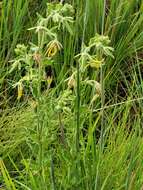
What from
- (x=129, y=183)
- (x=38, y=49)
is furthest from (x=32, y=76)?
(x=129, y=183)

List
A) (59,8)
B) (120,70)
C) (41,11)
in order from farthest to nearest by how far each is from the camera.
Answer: (41,11)
(120,70)
(59,8)

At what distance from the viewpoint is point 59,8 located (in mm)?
1282

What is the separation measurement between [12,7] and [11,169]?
0.79 m

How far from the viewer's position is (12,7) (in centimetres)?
230

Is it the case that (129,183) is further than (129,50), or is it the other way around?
(129,50)

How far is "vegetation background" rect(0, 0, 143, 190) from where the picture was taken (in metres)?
1.33

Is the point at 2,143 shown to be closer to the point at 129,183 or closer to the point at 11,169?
the point at 11,169

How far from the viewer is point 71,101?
4.64 ft

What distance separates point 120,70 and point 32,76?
36.9 inches

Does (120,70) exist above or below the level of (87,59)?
below

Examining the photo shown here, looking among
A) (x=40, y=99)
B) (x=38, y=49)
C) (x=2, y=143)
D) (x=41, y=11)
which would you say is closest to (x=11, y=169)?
(x=2, y=143)

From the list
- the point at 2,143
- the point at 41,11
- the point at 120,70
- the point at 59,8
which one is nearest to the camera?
the point at 59,8

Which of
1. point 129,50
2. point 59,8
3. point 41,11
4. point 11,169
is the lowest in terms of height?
point 11,169

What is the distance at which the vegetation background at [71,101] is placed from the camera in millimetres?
1328
